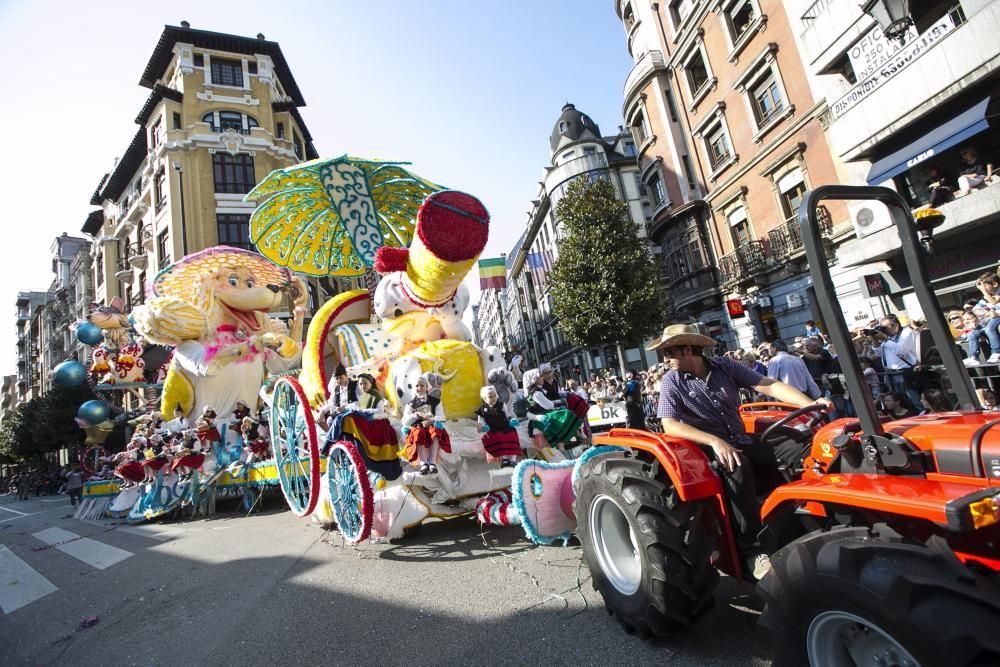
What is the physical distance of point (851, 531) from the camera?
1.72 meters

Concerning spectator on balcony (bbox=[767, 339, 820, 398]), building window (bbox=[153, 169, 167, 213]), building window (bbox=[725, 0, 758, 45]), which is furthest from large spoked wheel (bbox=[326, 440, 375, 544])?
building window (bbox=[153, 169, 167, 213])

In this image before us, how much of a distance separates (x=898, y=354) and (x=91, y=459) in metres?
19.9

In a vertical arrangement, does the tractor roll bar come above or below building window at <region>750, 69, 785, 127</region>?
below

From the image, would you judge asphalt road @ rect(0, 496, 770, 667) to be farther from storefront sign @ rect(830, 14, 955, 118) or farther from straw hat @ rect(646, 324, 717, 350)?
storefront sign @ rect(830, 14, 955, 118)

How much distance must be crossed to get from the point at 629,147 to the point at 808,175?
22658 millimetres

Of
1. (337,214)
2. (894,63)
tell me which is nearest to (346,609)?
(337,214)

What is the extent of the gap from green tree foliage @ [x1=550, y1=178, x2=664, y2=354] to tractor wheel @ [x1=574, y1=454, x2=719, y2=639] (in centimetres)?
1610

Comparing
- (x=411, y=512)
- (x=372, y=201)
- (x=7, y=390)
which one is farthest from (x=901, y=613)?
(x=7, y=390)

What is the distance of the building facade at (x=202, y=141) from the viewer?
23.1 m

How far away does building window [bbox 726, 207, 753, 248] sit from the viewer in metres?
18.2

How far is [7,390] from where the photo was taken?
66812mm

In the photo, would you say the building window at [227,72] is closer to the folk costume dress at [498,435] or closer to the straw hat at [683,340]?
the folk costume dress at [498,435]

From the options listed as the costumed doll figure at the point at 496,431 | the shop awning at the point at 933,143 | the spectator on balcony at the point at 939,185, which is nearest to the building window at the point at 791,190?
the shop awning at the point at 933,143

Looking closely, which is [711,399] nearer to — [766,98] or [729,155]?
[766,98]
